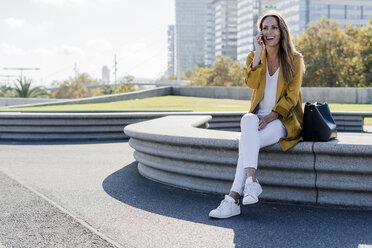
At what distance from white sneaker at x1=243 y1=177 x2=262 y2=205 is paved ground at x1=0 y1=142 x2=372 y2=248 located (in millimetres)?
189

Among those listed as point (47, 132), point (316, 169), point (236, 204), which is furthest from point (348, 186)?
point (47, 132)

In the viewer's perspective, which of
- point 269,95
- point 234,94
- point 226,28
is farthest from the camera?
point 226,28

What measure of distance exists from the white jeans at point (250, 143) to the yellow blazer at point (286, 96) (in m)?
0.14

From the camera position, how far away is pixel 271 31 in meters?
4.71

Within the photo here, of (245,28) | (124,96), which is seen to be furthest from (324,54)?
(245,28)

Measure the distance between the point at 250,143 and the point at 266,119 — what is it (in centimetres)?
42

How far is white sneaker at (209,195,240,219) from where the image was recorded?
4.15 meters

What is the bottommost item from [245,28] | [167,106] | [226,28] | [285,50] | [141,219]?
[141,219]

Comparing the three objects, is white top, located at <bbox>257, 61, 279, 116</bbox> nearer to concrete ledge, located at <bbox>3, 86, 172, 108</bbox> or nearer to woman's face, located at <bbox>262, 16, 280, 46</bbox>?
woman's face, located at <bbox>262, 16, 280, 46</bbox>

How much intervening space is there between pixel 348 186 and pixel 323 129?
597 mm

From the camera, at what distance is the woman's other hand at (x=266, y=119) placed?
14.6 feet

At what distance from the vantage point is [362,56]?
41281 mm

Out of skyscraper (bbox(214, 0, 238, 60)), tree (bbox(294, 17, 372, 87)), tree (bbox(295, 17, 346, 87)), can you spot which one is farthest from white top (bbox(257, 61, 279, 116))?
skyscraper (bbox(214, 0, 238, 60))

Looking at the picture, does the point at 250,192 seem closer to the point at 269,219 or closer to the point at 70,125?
the point at 269,219
